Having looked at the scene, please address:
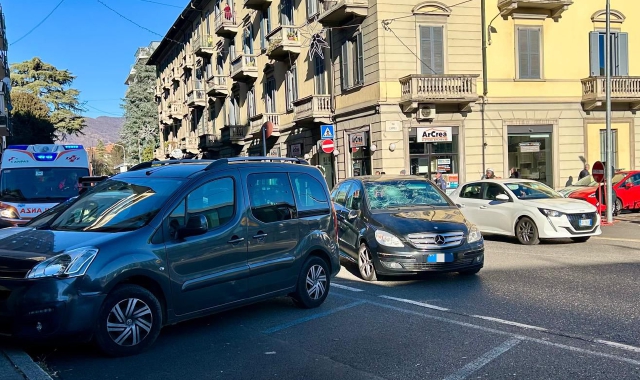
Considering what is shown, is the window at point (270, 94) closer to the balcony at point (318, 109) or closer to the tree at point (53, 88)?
the balcony at point (318, 109)

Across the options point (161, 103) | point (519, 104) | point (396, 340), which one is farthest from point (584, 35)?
point (161, 103)

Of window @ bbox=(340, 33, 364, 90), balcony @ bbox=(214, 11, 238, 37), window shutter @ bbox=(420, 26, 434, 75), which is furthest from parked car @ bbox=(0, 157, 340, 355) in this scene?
balcony @ bbox=(214, 11, 238, 37)

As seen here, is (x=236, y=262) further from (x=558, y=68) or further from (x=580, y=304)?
(x=558, y=68)

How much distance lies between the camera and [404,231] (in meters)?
8.36

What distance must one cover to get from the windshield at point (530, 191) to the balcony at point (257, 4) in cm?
2218

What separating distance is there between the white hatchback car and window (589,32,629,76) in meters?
13.7

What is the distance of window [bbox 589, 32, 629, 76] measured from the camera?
2455 centimetres

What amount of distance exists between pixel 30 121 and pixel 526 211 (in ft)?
169

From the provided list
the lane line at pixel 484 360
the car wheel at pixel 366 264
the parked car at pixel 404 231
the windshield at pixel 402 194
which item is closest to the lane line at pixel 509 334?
the lane line at pixel 484 360

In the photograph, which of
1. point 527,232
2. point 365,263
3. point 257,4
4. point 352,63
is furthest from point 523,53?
point 365,263

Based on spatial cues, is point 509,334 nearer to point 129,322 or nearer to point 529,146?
point 129,322

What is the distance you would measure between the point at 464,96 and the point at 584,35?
6731 mm

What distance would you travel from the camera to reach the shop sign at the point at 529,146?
24266 mm

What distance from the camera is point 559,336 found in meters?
5.57
